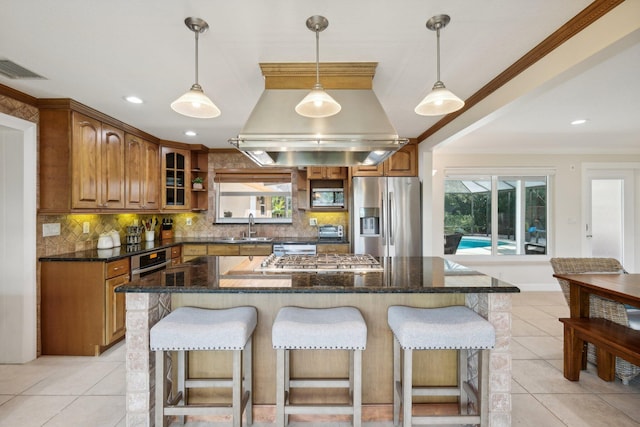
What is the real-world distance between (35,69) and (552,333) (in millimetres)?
5374

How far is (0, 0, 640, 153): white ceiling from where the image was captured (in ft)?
5.18

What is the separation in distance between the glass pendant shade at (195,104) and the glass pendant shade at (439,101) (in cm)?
118

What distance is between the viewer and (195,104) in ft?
5.55

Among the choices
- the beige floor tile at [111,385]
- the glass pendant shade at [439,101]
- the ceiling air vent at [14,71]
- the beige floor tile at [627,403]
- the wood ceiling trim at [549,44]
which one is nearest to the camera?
the wood ceiling trim at [549,44]

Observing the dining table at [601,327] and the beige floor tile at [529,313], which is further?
the beige floor tile at [529,313]

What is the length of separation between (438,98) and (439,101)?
0.03 metres

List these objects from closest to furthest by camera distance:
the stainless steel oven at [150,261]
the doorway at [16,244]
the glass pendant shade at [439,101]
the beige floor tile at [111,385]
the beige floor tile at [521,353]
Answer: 1. the glass pendant shade at [439,101]
2. the beige floor tile at [111,385]
3. the doorway at [16,244]
4. the beige floor tile at [521,353]
5. the stainless steel oven at [150,261]

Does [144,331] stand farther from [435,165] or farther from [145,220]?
[435,165]

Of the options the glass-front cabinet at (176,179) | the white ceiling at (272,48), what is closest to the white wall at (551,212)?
the white ceiling at (272,48)

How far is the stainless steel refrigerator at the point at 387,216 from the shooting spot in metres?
3.99

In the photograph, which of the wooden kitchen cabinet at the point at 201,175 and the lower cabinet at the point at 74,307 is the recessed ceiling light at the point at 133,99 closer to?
the lower cabinet at the point at 74,307

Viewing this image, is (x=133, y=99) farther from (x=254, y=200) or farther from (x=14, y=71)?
(x=254, y=200)

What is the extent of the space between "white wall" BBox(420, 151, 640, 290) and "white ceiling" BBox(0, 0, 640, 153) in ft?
6.31

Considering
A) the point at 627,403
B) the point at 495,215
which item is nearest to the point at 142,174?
the point at 627,403
